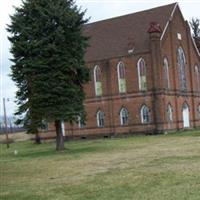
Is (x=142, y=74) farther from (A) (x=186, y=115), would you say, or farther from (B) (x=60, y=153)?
(B) (x=60, y=153)

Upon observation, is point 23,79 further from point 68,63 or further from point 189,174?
point 189,174

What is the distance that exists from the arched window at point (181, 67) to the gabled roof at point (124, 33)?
4.99 m

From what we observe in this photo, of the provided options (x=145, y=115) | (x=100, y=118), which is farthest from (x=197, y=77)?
(x=100, y=118)

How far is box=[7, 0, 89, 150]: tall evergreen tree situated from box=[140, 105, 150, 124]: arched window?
23788 millimetres

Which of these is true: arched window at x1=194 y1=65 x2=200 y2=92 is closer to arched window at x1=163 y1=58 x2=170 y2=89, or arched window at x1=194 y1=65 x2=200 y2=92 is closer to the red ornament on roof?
arched window at x1=163 y1=58 x2=170 y2=89

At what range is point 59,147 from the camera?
132ft

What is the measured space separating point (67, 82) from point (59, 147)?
4.67 m

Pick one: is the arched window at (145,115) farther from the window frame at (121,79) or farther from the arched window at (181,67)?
the arched window at (181,67)

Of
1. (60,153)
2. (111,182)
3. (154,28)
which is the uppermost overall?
(154,28)

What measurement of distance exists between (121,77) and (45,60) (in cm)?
2715

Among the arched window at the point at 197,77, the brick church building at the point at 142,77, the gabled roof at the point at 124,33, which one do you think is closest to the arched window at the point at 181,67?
the brick church building at the point at 142,77

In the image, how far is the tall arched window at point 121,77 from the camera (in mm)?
64250

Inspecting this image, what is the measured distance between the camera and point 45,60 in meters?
38.1

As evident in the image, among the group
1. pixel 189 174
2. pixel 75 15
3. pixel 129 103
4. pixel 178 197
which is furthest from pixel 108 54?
pixel 178 197
